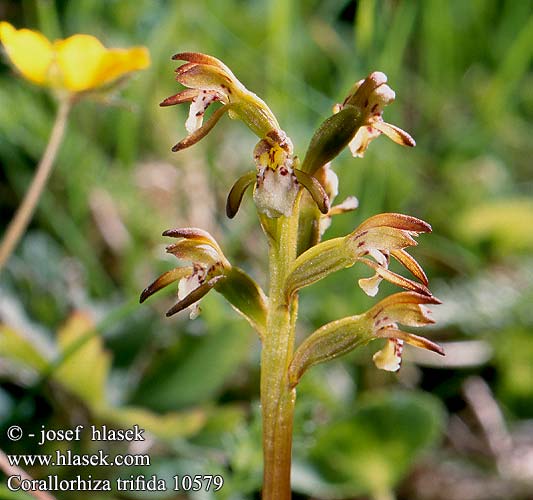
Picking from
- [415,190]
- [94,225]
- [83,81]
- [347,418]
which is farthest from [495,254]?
[83,81]

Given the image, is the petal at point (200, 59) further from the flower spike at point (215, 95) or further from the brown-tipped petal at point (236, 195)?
the brown-tipped petal at point (236, 195)

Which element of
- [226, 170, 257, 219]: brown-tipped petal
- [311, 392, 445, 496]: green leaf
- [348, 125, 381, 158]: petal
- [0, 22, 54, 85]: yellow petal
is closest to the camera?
[226, 170, 257, 219]: brown-tipped petal

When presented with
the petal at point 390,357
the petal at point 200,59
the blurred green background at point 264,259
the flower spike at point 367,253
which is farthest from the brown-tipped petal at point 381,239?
the blurred green background at point 264,259

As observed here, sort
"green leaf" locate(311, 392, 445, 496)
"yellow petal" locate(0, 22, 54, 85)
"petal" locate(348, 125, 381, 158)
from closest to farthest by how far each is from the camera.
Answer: "petal" locate(348, 125, 381, 158)
"yellow petal" locate(0, 22, 54, 85)
"green leaf" locate(311, 392, 445, 496)

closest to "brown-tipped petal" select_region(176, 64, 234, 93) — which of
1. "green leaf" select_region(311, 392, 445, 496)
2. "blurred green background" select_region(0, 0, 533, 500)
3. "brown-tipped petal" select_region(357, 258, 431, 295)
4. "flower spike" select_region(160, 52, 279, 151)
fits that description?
"flower spike" select_region(160, 52, 279, 151)

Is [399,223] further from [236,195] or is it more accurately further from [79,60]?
[79,60]

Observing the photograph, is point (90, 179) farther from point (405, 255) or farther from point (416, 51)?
point (416, 51)

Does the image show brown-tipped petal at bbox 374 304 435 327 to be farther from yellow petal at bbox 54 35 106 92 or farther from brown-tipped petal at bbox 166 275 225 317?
yellow petal at bbox 54 35 106 92
